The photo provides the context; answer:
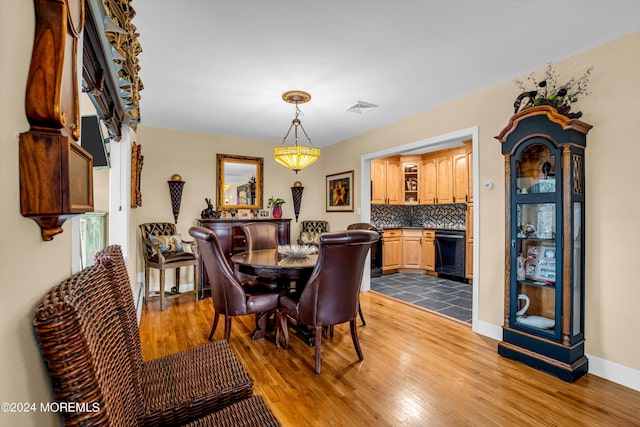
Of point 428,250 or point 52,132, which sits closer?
point 52,132

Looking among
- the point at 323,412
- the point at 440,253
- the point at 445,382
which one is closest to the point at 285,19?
the point at 323,412

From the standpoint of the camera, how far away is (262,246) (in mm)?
4117

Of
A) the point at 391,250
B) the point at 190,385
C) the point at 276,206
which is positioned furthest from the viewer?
the point at 391,250

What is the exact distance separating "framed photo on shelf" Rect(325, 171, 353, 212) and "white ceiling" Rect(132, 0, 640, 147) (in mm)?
1858

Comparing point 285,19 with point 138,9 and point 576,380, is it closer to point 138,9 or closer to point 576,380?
point 138,9

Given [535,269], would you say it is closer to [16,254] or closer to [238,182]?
[16,254]

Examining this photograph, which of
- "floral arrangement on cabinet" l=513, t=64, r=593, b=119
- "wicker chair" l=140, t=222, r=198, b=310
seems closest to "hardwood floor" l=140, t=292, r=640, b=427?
"wicker chair" l=140, t=222, r=198, b=310

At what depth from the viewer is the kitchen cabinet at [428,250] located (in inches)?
232

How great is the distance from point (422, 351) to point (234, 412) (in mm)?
2059

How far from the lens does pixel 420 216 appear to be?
22.2ft

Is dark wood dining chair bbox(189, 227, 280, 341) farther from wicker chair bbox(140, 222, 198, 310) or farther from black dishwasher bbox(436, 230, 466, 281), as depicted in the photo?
black dishwasher bbox(436, 230, 466, 281)

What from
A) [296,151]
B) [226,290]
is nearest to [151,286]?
[226,290]

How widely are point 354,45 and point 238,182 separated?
137 inches

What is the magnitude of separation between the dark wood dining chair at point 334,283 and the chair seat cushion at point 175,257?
2.24 meters
